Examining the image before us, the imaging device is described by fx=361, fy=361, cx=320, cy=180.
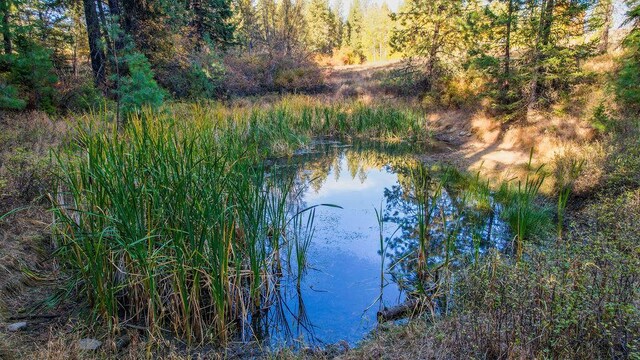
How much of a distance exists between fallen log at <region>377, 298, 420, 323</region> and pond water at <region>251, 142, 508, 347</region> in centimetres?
9

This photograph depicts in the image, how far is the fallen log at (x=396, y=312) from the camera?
2.74m

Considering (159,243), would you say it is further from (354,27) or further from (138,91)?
(354,27)

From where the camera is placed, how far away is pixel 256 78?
20.1 m

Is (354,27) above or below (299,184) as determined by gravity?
above

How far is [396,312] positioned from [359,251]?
128cm

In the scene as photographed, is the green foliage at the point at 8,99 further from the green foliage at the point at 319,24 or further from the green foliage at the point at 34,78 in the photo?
the green foliage at the point at 319,24

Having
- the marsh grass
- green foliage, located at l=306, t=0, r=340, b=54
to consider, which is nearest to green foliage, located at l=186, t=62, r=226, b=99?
the marsh grass

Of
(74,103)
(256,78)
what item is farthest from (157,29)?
(256,78)

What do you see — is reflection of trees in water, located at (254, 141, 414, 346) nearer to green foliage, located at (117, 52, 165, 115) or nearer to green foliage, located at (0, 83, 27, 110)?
green foliage, located at (117, 52, 165, 115)

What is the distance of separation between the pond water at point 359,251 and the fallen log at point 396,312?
95mm

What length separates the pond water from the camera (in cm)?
282

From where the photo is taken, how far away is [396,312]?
278 cm

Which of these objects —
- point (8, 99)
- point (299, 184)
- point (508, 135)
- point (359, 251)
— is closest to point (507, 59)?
point (508, 135)

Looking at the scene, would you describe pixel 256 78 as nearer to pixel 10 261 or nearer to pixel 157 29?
pixel 157 29
